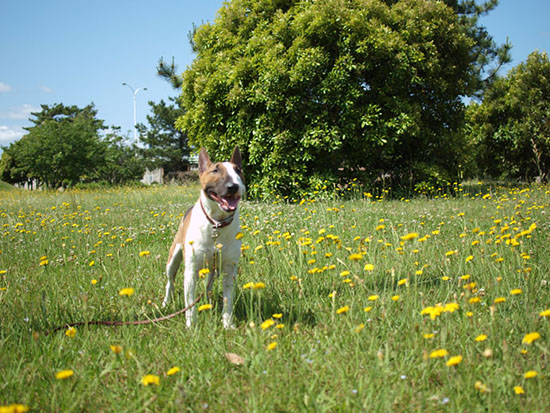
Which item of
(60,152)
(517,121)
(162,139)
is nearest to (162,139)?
(162,139)

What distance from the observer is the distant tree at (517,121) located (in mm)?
15750

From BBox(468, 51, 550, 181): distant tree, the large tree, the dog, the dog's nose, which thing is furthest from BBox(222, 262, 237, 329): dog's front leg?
BBox(468, 51, 550, 181): distant tree

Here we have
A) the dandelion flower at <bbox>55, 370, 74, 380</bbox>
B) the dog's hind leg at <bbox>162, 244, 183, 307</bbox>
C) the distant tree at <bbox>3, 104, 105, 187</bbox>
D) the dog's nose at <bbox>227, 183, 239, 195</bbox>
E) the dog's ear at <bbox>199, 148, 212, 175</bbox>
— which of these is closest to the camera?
the dandelion flower at <bbox>55, 370, 74, 380</bbox>

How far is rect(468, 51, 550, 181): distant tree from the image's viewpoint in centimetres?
1575

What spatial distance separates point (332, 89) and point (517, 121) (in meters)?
11.1

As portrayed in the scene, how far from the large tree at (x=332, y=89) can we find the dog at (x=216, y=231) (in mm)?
6735

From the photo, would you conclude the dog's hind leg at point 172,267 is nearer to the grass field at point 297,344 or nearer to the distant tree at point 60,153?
the grass field at point 297,344

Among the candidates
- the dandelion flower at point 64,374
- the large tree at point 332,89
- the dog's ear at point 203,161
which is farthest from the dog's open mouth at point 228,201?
the large tree at point 332,89

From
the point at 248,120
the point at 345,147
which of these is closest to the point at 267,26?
the point at 248,120

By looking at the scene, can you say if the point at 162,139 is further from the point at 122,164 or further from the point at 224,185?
the point at 224,185

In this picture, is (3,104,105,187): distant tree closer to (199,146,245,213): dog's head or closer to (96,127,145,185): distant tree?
(96,127,145,185): distant tree

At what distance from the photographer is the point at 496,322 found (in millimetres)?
2457

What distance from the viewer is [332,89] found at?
372 inches

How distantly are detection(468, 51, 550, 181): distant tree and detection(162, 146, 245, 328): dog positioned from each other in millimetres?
15156
